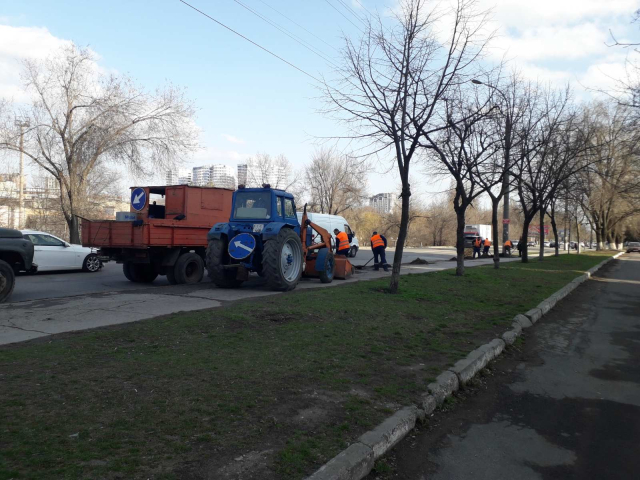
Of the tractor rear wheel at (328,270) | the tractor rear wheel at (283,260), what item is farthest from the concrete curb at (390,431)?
the tractor rear wheel at (328,270)

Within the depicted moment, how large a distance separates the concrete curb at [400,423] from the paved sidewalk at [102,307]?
509cm

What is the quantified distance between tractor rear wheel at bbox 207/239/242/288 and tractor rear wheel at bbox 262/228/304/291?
1.08 m

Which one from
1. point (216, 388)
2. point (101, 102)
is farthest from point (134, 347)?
point (101, 102)

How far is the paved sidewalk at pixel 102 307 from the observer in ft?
24.6

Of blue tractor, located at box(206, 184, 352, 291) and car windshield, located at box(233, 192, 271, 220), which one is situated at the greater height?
car windshield, located at box(233, 192, 271, 220)

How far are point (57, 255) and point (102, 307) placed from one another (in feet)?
28.2

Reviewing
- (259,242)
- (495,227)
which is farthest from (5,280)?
(495,227)

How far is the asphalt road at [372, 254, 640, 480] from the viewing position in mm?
3982

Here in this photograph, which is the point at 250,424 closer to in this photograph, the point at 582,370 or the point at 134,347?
the point at 134,347

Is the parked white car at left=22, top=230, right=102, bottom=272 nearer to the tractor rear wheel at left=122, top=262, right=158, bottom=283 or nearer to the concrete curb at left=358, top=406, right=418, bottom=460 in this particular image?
the tractor rear wheel at left=122, top=262, right=158, bottom=283

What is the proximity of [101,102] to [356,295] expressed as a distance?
20.7m

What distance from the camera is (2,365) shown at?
5180 mm

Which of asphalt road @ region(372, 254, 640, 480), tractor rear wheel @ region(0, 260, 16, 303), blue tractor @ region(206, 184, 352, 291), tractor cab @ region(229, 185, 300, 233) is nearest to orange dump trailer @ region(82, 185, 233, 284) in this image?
blue tractor @ region(206, 184, 352, 291)

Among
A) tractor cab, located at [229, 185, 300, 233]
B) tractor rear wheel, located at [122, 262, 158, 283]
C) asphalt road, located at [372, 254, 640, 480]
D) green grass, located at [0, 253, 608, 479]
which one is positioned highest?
tractor cab, located at [229, 185, 300, 233]
